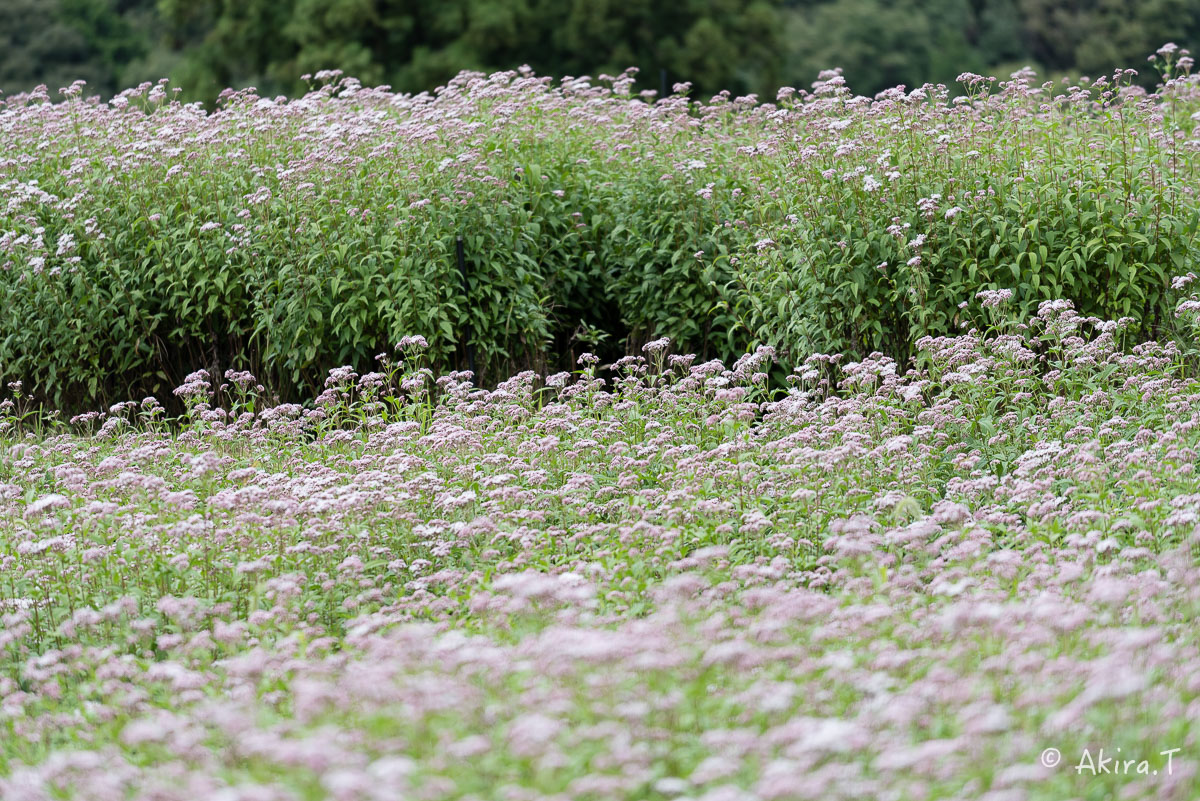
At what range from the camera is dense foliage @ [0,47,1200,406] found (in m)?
7.00

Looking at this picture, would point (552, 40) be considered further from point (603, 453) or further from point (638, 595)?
point (638, 595)

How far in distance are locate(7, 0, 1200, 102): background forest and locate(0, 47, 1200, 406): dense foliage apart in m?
13.8

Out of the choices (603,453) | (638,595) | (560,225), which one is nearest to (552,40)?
(560,225)

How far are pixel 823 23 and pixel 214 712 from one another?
33.7 meters

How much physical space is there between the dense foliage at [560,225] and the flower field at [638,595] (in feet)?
1.57

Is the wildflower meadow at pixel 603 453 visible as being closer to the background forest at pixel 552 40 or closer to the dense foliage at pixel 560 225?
the dense foliage at pixel 560 225

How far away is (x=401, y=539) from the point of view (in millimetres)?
5086

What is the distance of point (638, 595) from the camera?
13.6ft

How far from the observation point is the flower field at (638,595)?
253 centimetres

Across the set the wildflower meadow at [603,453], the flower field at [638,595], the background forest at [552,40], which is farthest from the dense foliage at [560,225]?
the background forest at [552,40]

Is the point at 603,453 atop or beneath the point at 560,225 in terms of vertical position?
beneath

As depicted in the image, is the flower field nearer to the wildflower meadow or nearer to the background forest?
the wildflower meadow

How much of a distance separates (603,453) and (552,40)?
2126 centimetres

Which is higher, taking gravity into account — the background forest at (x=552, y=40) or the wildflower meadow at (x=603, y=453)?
the background forest at (x=552, y=40)
